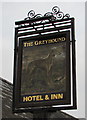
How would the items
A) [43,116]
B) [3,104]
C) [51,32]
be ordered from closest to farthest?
[43,116] → [51,32] → [3,104]

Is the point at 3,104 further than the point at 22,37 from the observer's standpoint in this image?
Yes

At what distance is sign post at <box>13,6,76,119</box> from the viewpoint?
20.5 feet

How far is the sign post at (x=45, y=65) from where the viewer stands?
6234mm

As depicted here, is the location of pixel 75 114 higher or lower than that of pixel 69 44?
lower

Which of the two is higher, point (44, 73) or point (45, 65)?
point (45, 65)

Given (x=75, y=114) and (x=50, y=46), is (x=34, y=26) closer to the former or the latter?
(x=50, y=46)

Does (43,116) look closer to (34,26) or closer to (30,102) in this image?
(30,102)

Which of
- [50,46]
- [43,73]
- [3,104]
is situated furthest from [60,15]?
[3,104]

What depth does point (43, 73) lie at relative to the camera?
21.3 ft

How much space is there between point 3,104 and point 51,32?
2909 mm

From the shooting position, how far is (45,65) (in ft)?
21.3

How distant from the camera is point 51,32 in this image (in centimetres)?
678

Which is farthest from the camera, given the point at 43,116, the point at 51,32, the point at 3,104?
the point at 3,104

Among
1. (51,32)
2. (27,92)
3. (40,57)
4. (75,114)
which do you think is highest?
(51,32)
